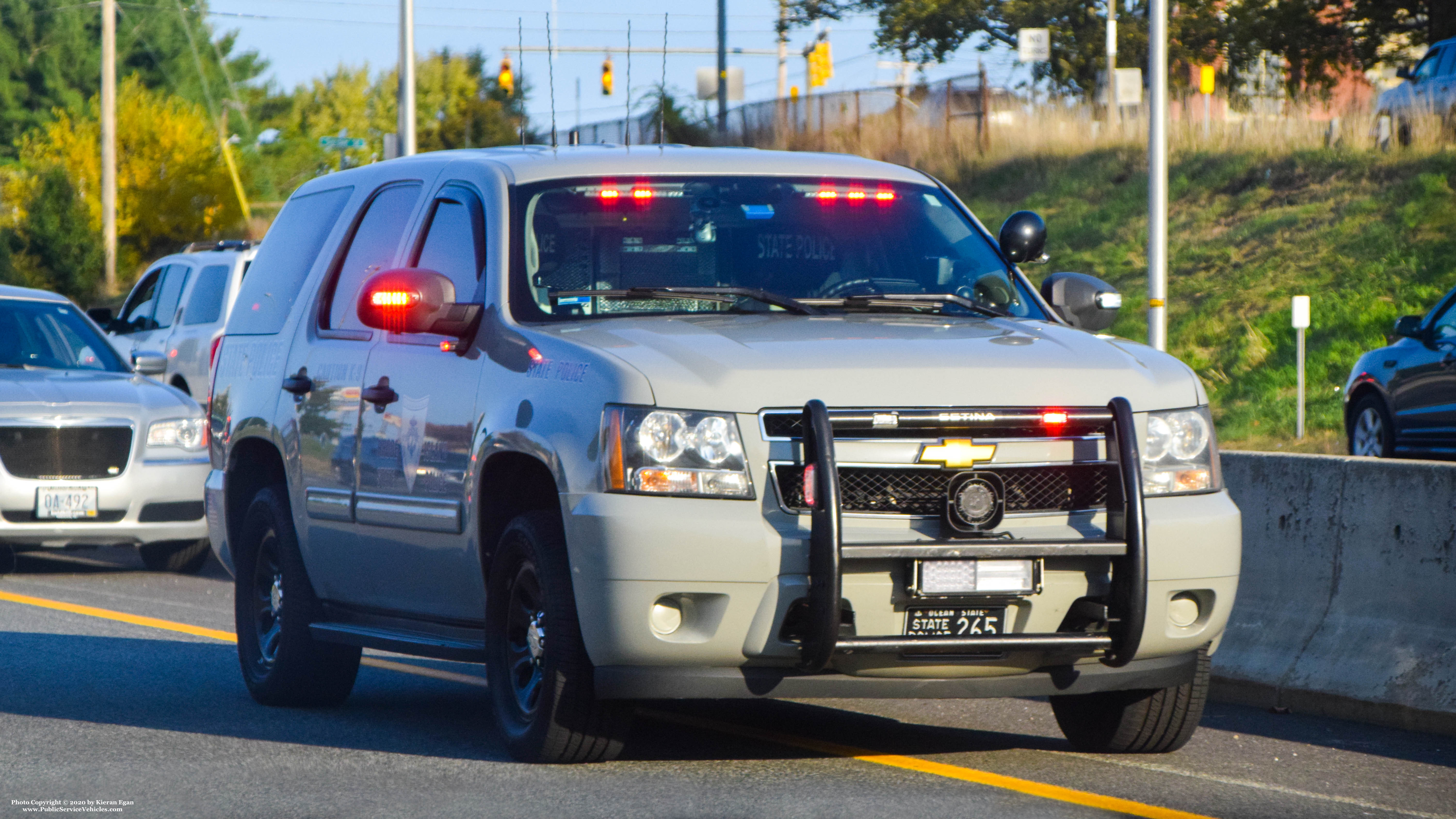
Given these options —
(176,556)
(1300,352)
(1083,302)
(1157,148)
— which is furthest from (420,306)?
(1300,352)

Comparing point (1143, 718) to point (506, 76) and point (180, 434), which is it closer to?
point (180, 434)

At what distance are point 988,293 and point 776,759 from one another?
1.75 metres

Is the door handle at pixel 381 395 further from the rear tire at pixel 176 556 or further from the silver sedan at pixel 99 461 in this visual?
the rear tire at pixel 176 556

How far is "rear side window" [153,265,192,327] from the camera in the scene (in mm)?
19750

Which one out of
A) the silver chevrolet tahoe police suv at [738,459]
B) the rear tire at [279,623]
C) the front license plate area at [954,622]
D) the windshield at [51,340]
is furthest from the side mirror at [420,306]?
the windshield at [51,340]

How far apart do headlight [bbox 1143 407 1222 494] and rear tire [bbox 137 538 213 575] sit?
8747 mm

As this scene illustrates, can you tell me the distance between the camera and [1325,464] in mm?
8258

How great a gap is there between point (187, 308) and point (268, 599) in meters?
→ 11.6

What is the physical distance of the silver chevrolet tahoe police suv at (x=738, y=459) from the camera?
5898 mm

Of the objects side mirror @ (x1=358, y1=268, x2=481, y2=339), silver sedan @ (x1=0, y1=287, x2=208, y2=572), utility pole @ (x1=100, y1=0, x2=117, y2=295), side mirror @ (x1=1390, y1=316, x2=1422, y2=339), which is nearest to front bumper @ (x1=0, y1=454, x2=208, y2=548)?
silver sedan @ (x1=0, y1=287, x2=208, y2=572)

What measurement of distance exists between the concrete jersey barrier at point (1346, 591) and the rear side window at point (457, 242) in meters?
3.30

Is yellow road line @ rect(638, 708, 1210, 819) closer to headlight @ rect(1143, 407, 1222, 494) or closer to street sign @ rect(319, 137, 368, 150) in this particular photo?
headlight @ rect(1143, 407, 1222, 494)

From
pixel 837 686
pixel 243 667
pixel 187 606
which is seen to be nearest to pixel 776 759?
pixel 837 686

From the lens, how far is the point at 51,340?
46.9ft
